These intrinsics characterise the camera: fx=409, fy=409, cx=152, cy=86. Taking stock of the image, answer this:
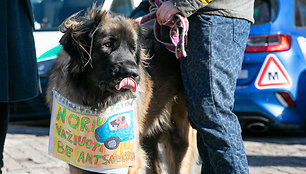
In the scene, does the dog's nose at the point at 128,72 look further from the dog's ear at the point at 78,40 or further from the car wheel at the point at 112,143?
the car wheel at the point at 112,143

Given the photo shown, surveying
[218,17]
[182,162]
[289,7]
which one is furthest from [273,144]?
[218,17]

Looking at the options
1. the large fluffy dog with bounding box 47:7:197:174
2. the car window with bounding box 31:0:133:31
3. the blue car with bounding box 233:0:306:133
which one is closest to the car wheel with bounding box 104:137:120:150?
the large fluffy dog with bounding box 47:7:197:174

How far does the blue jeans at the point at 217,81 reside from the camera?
2.73 m

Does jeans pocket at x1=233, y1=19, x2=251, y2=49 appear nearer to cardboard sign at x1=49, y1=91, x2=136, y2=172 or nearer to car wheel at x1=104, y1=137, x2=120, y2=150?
cardboard sign at x1=49, y1=91, x2=136, y2=172

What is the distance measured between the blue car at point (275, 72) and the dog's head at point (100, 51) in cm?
286

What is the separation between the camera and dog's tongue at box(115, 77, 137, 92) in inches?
107

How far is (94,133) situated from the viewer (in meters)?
2.90

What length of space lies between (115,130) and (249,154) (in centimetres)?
261

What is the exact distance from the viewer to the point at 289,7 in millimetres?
5633

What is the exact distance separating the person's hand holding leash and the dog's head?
268 mm

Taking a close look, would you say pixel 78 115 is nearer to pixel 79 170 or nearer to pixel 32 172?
pixel 79 170

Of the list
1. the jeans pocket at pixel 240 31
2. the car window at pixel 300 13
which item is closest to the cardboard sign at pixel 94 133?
the jeans pocket at pixel 240 31

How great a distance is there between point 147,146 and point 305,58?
278cm

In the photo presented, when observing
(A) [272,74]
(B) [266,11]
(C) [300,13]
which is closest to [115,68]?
(A) [272,74]
